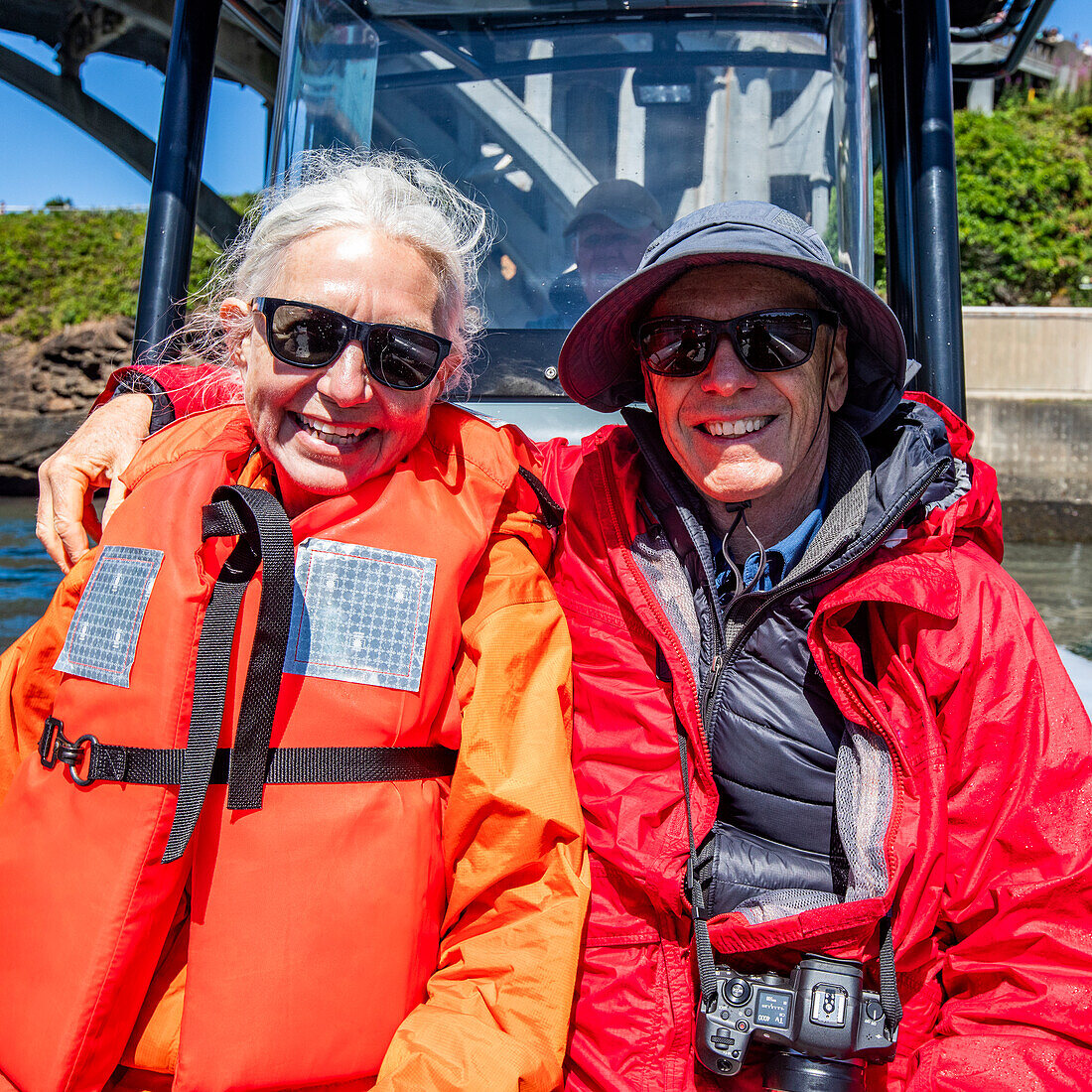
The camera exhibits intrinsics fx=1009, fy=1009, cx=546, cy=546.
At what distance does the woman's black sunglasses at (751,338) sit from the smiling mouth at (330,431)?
58 centimetres

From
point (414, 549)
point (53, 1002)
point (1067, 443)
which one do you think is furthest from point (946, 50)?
point (1067, 443)

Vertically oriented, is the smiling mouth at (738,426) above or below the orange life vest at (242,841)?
above

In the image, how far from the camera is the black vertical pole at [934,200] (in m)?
2.90

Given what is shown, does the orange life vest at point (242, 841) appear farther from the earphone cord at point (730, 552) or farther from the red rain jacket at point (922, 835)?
the earphone cord at point (730, 552)

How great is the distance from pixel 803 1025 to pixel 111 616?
1.32 meters

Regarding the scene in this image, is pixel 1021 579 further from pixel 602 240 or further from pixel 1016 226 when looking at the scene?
pixel 602 240

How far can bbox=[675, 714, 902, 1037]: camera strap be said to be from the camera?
1.64 m

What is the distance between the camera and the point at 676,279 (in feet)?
6.31

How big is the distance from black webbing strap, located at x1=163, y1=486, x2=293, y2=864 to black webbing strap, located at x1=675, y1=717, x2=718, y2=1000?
73 centimetres

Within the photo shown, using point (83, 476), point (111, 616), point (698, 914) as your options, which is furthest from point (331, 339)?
point (698, 914)

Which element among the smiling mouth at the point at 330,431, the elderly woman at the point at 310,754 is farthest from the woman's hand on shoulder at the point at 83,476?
the smiling mouth at the point at 330,431

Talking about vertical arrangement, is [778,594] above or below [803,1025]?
above

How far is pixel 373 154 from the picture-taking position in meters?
3.00

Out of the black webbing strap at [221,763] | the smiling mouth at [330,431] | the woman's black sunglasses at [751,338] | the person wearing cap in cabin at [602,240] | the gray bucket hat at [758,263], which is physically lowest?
the black webbing strap at [221,763]
